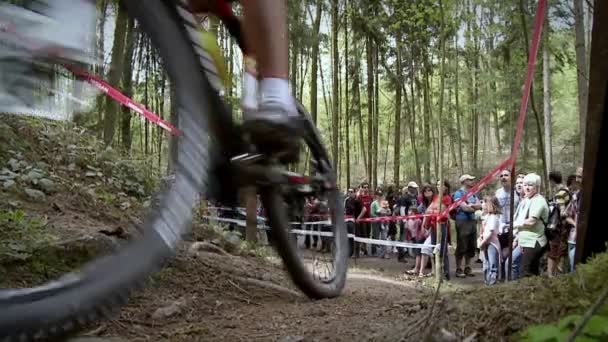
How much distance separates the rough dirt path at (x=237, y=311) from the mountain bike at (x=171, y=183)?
16.3 inches

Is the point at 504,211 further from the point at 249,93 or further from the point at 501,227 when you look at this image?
the point at 249,93

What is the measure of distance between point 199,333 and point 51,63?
45.3 inches

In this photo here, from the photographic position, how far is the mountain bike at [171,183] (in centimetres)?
82

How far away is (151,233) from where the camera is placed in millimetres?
987

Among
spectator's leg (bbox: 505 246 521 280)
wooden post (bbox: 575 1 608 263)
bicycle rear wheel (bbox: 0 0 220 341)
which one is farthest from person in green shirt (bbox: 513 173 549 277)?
bicycle rear wheel (bbox: 0 0 220 341)

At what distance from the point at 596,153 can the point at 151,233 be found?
1.70 meters

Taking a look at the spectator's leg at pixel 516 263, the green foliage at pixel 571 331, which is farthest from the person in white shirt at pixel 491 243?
the green foliage at pixel 571 331

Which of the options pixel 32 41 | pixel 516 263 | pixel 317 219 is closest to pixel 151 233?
pixel 32 41

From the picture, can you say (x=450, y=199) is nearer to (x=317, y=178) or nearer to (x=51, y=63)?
(x=317, y=178)

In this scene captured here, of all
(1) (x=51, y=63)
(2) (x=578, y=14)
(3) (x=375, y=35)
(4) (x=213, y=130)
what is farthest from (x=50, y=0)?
(3) (x=375, y=35)

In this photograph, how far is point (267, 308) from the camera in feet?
7.45

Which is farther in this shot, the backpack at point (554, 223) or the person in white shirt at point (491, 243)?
the person in white shirt at point (491, 243)

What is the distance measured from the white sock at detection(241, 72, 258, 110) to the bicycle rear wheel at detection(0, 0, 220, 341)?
15 centimetres

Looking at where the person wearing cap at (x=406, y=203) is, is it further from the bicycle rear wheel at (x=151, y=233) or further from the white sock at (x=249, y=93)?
the bicycle rear wheel at (x=151, y=233)
